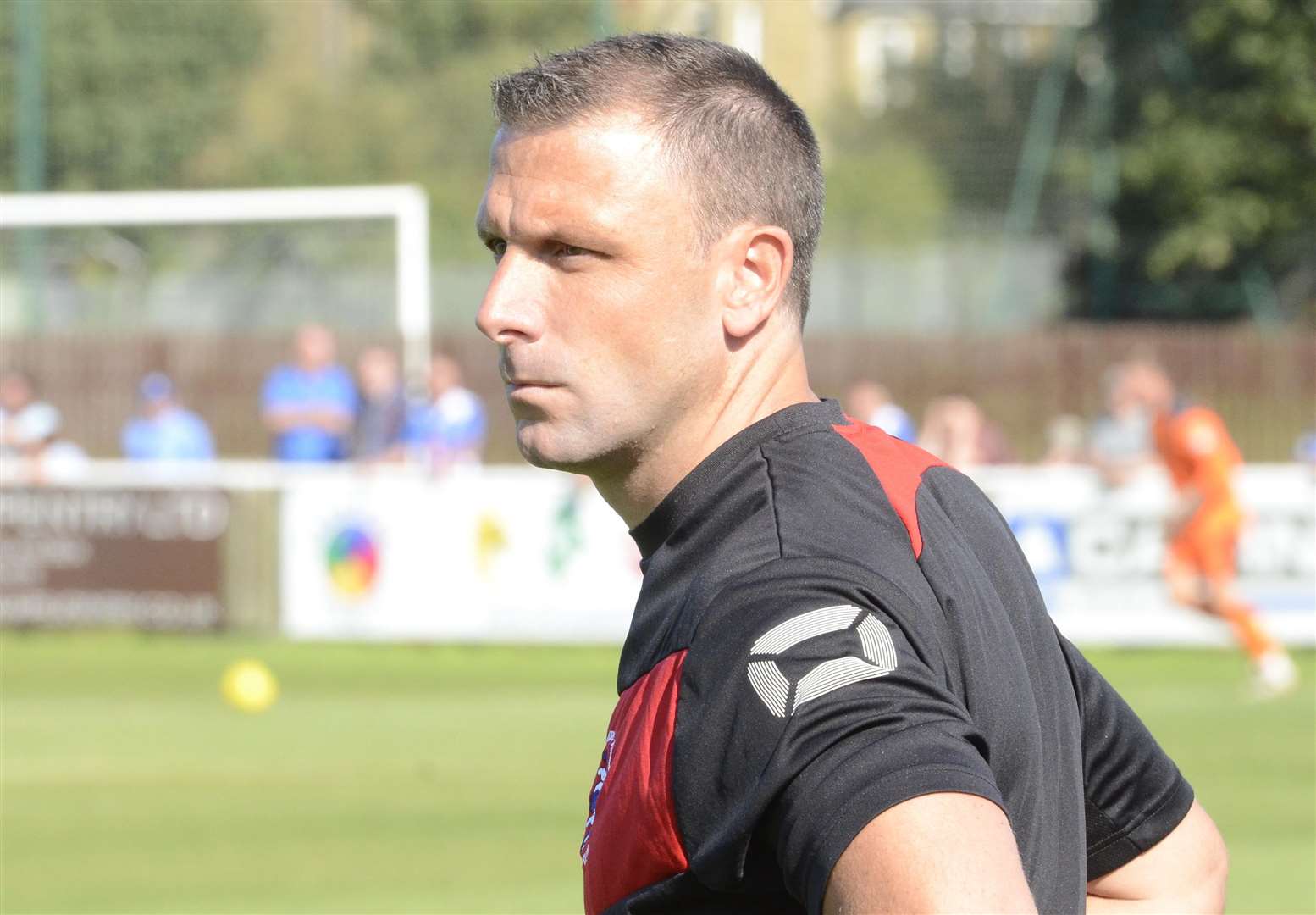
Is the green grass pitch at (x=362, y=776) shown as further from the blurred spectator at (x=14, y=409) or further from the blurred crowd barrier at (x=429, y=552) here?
the blurred spectator at (x=14, y=409)

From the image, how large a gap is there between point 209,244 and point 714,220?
25336 millimetres

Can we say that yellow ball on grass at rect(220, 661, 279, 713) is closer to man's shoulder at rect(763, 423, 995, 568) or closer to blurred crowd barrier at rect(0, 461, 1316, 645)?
blurred crowd barrier at rect(0, 461, 1316, 645)

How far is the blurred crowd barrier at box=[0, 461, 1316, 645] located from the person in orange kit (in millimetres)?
940

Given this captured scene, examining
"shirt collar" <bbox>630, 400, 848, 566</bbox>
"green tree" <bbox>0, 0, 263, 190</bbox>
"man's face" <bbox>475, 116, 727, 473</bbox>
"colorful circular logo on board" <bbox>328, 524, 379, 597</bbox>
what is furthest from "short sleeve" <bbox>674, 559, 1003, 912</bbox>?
"green tree" <bbox>0, 0, 263, 190</bbox>

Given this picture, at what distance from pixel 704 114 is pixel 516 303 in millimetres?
290

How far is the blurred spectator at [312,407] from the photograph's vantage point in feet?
56.4

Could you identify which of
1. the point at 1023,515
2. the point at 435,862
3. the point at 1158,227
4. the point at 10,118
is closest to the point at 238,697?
the point at 435,862

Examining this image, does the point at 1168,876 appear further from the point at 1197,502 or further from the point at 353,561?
the point at 353,561

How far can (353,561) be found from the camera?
15852 mm

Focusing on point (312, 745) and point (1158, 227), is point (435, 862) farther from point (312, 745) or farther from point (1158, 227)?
point (1158, 227)

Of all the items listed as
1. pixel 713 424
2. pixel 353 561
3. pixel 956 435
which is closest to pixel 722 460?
pixel 713 424

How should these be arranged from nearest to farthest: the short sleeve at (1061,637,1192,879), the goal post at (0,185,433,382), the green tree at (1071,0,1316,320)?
the short sleeve at (1061,637,1192,879) → the goal post at (0,185,433,382) → the green tree at (1071,0,1316,320)

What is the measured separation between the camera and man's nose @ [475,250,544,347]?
2059 mm

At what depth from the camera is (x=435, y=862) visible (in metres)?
7.85
